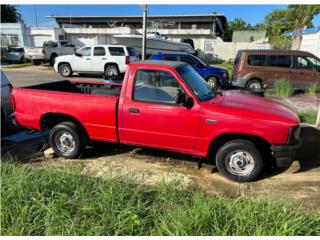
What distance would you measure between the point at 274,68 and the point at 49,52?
58.3ft

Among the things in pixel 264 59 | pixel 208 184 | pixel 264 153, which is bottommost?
pixel 208 184

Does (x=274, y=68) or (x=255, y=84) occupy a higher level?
(x=274, y=68)

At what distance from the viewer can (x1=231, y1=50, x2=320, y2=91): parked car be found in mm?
11773

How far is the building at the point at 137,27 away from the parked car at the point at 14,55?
7806mm

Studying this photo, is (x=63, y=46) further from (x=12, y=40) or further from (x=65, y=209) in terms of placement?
(x=65, y=209)

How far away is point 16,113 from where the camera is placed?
17.8 feet

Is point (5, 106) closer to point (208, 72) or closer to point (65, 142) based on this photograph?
point (65, 142)

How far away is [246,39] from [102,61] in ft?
105

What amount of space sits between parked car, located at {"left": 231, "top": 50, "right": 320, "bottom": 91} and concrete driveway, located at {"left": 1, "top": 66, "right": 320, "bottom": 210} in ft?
20.1

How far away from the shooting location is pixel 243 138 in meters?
4.39

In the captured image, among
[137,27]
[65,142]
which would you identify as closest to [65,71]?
[65,142]

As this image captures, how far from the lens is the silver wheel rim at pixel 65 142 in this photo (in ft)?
17.1

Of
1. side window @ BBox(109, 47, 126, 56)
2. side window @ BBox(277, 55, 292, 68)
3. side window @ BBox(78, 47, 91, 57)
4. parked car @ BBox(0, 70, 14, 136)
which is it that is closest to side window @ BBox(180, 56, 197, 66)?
side window @ BBox(277, 55, 292, 68)
